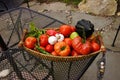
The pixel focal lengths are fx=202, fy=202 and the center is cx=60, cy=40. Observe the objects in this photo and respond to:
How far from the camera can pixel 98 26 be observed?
3.45 metres

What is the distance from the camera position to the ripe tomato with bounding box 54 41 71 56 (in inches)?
56.1

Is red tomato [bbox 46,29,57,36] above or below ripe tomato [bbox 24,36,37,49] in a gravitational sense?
above

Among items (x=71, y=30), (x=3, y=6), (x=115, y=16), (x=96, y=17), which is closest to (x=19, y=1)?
(x=3, y=6)

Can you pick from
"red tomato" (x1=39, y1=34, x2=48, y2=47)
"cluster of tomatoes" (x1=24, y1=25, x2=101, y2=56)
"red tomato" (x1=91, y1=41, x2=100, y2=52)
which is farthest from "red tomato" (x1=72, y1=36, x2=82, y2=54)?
"red tomato" (x1=39, y1=34, x2=48, y2=47)

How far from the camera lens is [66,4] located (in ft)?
13.5

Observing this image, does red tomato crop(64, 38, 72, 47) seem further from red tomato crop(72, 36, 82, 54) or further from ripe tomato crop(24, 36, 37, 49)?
ripe tomato crop(24, 36, 37, 49)

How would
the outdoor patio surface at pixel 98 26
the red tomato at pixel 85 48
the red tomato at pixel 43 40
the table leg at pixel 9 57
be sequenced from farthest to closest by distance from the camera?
1. the outdoor patio surface at pixel 98 26
2. the table leg at pixel 9 57
3. the red tomato at pixel 43 40
4. the red tomato at pixel 85 48

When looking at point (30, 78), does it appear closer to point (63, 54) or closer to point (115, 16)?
point (63, 54)

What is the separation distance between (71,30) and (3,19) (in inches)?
99.7

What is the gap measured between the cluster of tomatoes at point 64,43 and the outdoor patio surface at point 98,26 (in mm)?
644

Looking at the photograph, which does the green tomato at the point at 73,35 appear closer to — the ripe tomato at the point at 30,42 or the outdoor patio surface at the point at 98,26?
the ripe tomato at the point at 30,42

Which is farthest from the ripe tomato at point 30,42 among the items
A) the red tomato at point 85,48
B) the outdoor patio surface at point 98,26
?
the outdoor patio surface at point 98,26

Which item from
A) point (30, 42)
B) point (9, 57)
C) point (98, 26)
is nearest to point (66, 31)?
point (30, 42)

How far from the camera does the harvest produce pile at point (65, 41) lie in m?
1.43
